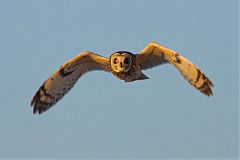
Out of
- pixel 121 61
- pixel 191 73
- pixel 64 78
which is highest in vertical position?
pixel 121 61

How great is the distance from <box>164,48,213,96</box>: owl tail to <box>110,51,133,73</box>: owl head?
4.45 ft

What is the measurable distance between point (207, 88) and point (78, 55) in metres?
5.37

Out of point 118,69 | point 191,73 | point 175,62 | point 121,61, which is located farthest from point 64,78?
point 191,73

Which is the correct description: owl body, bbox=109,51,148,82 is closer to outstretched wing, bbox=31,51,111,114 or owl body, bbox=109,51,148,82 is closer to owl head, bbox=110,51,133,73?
owl head, bbox=110,51,133,73

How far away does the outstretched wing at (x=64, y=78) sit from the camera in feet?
83.3

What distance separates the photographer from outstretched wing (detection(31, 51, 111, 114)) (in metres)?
25.4

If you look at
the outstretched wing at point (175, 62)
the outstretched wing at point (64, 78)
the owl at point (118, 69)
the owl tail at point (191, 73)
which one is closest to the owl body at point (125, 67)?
the owl at point (118, 69)

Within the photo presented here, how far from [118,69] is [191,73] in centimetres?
261

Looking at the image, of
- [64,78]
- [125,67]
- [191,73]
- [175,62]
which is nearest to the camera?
[191,73]

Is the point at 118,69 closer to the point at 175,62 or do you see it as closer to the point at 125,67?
the point at 125,67

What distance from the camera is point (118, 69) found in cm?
2400

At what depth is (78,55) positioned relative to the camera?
83.9 ft

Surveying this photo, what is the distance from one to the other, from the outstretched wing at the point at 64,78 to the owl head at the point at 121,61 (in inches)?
44.9

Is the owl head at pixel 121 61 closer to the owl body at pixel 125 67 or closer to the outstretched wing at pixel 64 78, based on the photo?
the owl body at pixel 125 67
